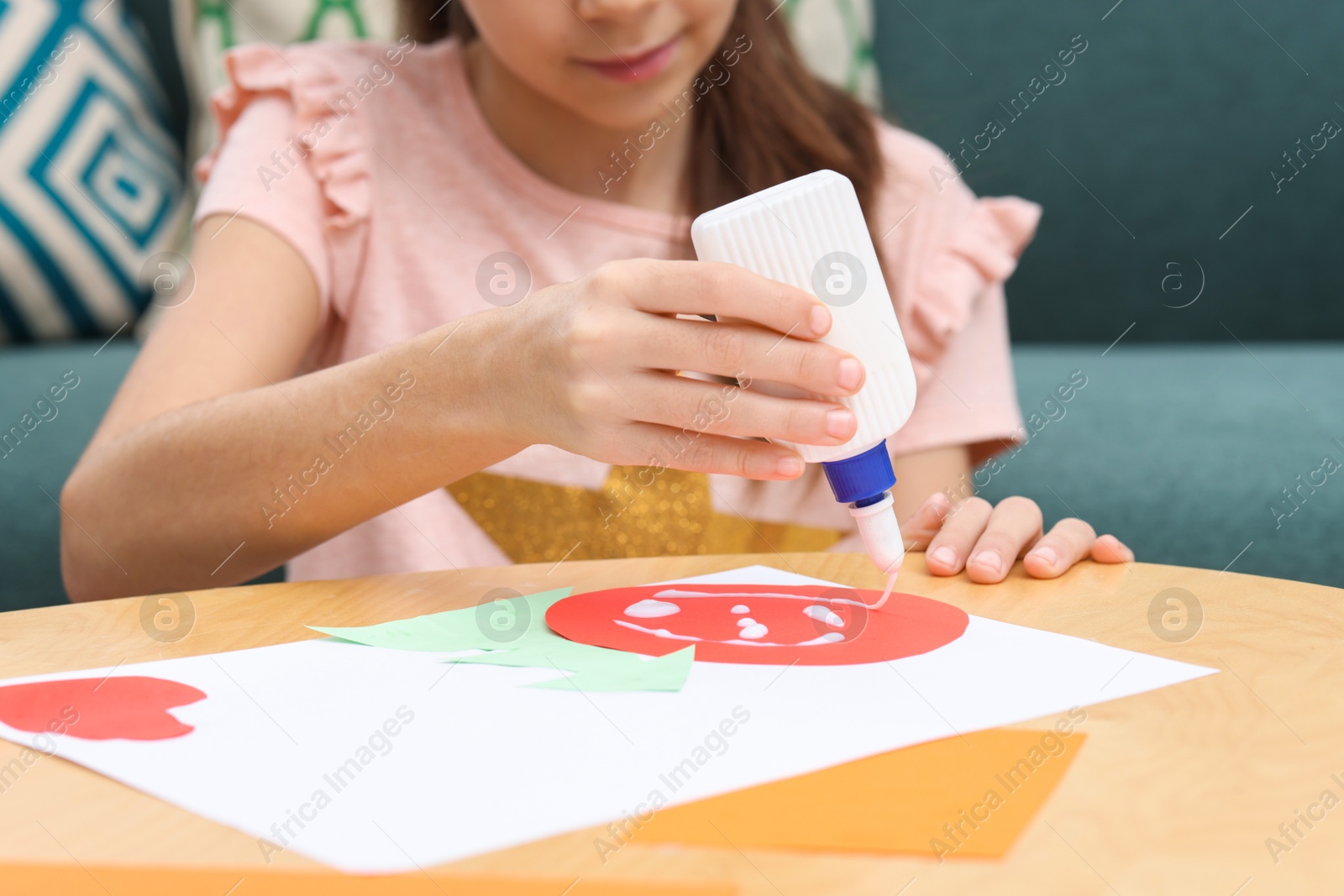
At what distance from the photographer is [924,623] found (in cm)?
48

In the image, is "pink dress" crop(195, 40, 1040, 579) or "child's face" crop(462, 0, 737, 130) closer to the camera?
"child's face" crop(462, 0, 737, 130)

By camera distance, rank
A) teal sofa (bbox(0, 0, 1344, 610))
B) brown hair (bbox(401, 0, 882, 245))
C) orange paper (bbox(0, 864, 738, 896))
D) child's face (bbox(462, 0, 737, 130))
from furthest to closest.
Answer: teal sofa (bbox(0, 0, 1344, 610)) < brown hair (bbox(401, 0, 882, 245)) < child's face (bbox(462, 0, 737, 130)) < orange paper (bbox(0, 864, 738, 896))

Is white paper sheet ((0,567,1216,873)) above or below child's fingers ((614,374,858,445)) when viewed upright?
below

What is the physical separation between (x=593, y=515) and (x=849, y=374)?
440 millimetres

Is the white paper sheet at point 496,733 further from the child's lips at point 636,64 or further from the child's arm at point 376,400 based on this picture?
the child's lips at point 636,64

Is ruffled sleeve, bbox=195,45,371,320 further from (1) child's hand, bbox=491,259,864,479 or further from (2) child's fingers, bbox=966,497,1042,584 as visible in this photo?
(2) child's fingers, bbox=966,497,1042,584

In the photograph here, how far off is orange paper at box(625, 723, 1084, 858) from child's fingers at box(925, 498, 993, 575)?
0.23 metres

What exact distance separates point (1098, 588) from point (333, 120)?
2.09 feet

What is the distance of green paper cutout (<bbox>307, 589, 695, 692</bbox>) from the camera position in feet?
1.32

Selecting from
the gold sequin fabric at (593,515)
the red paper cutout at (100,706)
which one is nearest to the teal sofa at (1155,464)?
the gold sequin fabric at (593,515)

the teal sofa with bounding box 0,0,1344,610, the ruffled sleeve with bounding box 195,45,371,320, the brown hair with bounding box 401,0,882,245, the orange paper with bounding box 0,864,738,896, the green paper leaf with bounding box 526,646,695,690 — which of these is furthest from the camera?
the teal sofa with bounding box 0,0,1344,610

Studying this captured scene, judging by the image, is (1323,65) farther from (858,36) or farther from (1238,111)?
(858,36)

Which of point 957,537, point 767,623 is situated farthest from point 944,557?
point 767,623

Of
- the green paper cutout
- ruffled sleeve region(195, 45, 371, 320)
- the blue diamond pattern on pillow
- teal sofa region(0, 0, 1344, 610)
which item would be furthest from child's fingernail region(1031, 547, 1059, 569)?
Answer: the blue diamond pattern on pillow
